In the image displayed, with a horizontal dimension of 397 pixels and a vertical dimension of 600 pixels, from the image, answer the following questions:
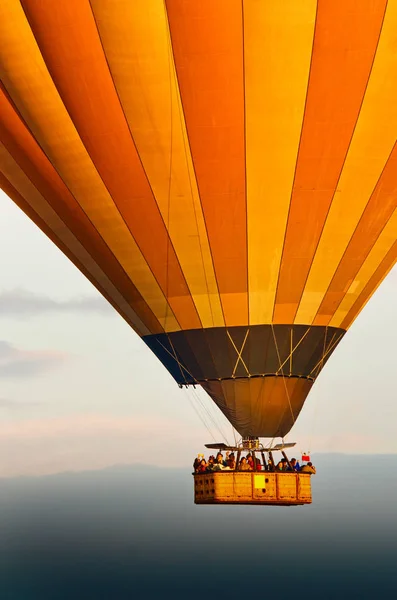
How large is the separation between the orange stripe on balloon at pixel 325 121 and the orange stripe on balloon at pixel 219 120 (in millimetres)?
799

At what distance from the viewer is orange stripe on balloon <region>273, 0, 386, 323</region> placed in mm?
20453

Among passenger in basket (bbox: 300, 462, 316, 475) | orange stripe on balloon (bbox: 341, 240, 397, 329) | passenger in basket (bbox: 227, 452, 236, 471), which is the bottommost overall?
passenger in basket (bbox: 300, 462, 316, 475)

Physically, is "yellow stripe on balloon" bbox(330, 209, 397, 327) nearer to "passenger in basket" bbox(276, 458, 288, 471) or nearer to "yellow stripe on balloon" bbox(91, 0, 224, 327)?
"yellow stripe on balloon" bbox(91, 0, 224, 327)

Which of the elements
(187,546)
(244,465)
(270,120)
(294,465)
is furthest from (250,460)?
(187,546)

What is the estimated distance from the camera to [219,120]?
21.2 m

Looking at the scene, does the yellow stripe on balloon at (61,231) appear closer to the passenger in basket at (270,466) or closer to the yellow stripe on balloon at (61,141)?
the yellow stripe on balloon at (61,141)

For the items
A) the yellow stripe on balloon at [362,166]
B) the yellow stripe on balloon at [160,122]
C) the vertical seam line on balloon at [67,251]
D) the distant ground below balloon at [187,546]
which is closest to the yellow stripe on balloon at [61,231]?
the vertical seam line on balloon at [67,251]

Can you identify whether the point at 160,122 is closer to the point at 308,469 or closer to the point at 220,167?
the point at 220,167

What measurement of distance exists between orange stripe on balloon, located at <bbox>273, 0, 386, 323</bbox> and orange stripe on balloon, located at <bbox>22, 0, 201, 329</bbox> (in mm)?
1832

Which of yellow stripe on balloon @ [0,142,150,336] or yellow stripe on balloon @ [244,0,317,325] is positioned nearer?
yellow stripe on balloon @ [244,0,317,325]

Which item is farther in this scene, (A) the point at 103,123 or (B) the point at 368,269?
(B) the point at 368,269

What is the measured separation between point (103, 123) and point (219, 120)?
73.6 inches

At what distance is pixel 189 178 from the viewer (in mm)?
21859

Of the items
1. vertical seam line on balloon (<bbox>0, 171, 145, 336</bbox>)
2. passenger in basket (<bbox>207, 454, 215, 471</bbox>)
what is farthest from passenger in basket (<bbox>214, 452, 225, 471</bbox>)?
vertical seam line on balloon (<bbox>0, 171, 145, 336</bbox>)
